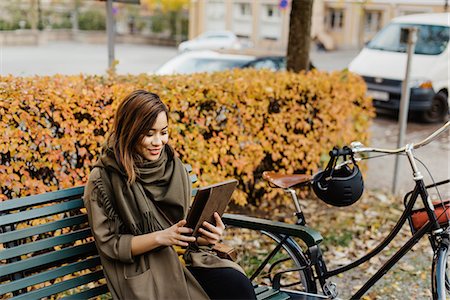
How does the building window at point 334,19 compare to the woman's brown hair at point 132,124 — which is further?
the building window at point 334,19

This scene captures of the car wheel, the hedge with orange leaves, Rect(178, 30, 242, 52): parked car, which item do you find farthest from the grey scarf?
Rect(178, 30, 242, 52): parked car

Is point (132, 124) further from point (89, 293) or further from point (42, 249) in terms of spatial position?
point (89, 293)

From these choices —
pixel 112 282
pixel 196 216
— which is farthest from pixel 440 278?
pixel 112 282

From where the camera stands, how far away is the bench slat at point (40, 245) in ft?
9.63

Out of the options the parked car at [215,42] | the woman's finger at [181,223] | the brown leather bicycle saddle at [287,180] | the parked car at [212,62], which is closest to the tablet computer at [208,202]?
the woman's finger at [181,223]

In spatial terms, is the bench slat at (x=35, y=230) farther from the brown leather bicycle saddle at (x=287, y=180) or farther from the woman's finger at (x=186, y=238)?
the brown leather bicycle saddle at (x=287, y=180)

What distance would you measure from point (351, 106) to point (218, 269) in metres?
4.00

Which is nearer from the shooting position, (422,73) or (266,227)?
(266,227)

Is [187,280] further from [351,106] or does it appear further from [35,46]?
[35,46]

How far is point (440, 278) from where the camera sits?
3514 mm

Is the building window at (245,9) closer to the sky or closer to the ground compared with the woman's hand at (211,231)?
closer to the sky

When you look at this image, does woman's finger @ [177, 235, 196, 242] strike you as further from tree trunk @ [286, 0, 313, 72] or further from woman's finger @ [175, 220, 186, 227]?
tree trunk @ [286, 0, 313, 72]

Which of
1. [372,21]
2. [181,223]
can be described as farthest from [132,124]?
[372,21]

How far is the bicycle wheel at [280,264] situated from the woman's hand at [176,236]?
3.12ft
